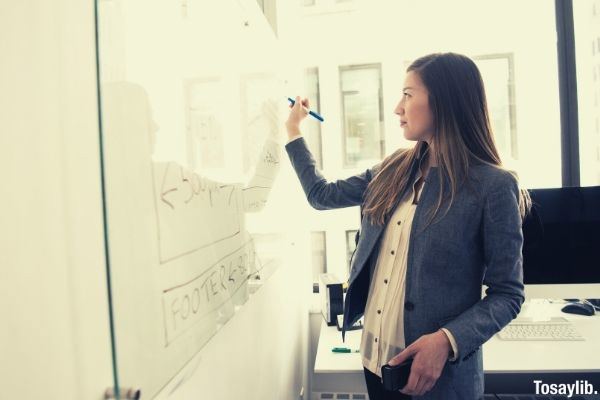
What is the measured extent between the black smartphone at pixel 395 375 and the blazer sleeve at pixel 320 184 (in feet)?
1.71

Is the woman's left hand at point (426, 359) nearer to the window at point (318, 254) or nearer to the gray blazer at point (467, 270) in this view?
the gray blazer at point (467, 270)

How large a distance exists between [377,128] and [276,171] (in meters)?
1.23

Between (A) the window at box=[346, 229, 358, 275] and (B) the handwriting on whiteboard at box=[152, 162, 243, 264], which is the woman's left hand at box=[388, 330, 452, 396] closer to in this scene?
(B) the handwriting on whiteboard at box=[152, 162, 243, 264]

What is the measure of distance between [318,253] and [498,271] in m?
1.53

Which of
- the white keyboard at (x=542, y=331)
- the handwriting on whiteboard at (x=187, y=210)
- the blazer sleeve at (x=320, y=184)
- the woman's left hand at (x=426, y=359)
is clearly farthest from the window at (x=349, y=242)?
the handwriting on whiteboard at (x=187, y=210)

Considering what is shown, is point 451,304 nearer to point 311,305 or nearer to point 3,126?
point 3,126

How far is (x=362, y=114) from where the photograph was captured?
2.35 m

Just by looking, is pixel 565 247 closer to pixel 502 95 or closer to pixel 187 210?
pixel 502 95

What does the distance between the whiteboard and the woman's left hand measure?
0.41 m

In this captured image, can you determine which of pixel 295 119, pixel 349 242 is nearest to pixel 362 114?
pixel 349 242

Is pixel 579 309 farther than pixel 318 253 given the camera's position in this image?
No

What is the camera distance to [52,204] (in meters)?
0.37

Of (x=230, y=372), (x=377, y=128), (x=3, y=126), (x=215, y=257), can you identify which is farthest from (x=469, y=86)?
(x=377, y=128)

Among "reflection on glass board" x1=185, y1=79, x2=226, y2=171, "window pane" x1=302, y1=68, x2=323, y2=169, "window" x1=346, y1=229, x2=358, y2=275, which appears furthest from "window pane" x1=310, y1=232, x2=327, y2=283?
"reflection on glass board" x1=185, y1=79, x2=226, y2=171
